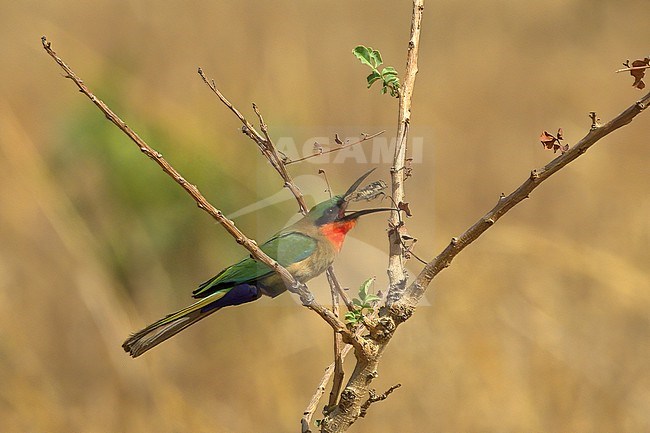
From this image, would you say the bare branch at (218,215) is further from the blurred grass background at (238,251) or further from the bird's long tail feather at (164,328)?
the blurred grass background at (238,251)

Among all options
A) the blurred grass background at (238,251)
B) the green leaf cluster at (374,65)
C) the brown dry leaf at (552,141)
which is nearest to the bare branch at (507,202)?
the brown dry leaf at (552,141)

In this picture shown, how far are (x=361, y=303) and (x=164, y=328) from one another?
12cm

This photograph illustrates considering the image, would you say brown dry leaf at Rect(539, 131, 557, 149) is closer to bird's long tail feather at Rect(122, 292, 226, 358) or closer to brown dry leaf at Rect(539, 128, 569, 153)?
brown dry leaf at Rect(539, 128, 569, 153)

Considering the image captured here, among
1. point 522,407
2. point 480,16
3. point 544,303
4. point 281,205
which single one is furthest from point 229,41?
point 281,205

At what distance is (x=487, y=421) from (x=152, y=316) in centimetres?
70

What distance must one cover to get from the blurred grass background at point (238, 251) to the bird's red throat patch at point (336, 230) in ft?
2.52

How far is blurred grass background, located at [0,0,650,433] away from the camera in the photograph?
1705mm

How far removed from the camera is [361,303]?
522mm

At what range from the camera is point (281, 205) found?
2.14ft

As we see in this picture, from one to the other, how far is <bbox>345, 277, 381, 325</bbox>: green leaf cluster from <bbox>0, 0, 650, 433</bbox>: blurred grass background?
83 centimetres

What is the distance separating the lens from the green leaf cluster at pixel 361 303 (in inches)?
20.3

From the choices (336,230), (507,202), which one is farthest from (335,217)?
(507,202)

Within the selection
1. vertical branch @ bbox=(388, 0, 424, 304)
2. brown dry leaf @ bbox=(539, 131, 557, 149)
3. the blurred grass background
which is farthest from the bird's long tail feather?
the blurred grass background

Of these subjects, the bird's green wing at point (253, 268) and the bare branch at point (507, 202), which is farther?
the bird's green wing at point (253, 268)
